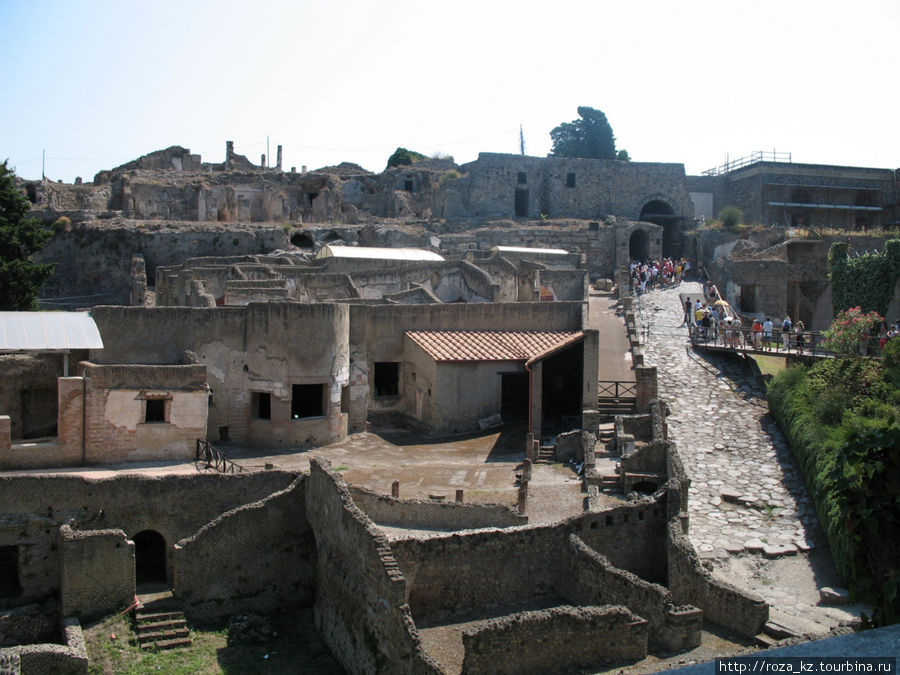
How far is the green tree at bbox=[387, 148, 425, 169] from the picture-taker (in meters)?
67.7

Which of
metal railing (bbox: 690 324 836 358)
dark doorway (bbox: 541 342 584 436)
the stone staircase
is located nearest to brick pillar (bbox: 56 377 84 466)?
the stone staircase

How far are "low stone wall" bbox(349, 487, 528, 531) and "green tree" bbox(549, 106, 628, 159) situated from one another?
4870 centimetres

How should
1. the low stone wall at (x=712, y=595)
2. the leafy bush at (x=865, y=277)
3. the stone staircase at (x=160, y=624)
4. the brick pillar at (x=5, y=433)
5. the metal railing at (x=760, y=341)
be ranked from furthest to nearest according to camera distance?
the leafy bush at (x=865, y=277) < the metal railing at (x=760, y=341) < the brick pillar at (x=5, y=433) < the stone staircase at (x=160, y=624) < the low stone wall at (x=712, y=595)

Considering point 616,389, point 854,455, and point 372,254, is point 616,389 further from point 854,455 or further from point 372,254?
point 854,455

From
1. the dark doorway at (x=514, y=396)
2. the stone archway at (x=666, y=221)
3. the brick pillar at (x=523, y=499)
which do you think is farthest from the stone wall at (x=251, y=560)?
the stone archway at (x=666, y=221)

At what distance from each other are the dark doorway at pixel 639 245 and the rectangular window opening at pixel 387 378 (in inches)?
1000

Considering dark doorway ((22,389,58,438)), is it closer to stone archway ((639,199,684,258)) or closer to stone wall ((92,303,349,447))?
stone wall ((92,303,349,447))

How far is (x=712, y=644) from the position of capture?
12.8m

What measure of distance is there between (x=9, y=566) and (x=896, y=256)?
91.0ft

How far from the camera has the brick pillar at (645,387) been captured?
23.0 metres

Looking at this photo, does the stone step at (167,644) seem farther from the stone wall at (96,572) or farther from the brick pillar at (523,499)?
the brick pillar at (523,499)

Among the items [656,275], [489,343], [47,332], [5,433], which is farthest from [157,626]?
[656,275]

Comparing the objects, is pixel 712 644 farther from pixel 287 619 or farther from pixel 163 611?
pixel 163 611

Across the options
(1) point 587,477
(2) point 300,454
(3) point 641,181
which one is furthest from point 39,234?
(3) point 641,181
